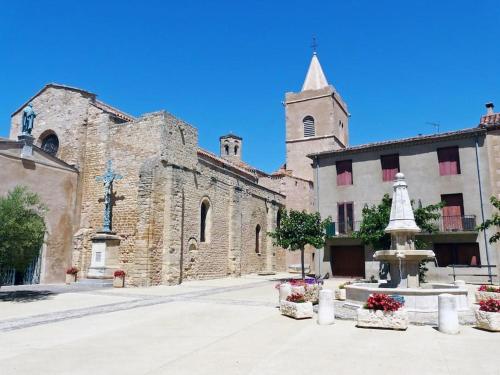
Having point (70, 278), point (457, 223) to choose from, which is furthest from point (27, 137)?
point (457, 223)

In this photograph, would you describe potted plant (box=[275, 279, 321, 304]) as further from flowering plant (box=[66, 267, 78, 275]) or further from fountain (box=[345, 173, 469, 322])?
flowering plant (box=[66, 267, 78, 275])

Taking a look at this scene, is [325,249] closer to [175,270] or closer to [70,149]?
[175,270]

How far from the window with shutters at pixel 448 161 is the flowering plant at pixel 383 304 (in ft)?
48.7

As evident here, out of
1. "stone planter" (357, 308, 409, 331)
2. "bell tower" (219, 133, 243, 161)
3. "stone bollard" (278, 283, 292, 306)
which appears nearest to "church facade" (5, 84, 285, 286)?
"stone bollard" (278, 283, 292, 306)

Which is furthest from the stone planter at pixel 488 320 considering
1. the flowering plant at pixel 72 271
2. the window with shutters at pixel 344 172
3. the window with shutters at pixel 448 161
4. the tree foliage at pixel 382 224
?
the flowering plant at pixel 72 271

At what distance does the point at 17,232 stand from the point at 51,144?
12.1m

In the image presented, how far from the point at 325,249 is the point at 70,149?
51.5ft

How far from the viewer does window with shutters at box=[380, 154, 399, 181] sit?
21375 millimetres

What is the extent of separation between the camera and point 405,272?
1005cm

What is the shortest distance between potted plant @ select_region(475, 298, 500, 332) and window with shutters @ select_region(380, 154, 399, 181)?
14382 millimetres

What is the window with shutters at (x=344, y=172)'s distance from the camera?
887 inches

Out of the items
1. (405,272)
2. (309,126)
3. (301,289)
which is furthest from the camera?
(309,126)

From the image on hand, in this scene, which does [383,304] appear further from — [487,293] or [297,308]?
[487,293]

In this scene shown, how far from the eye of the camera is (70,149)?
20.9 m
